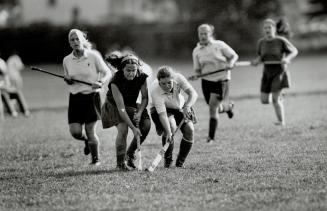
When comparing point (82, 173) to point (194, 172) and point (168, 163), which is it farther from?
point (194, 172)

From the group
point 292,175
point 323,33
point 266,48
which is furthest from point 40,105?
point 323,33

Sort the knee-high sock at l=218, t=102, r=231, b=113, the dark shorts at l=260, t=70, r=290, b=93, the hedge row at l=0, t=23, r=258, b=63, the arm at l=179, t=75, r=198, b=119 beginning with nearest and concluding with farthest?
1. the arm at l=179, t=75, r=198, b=119
2. the knee-high sock at l=218, t=102, r=231, b=113
3. the dark shorts at l=260, t=70, r=290, b=93
4. the hedge row at l=0, t=23, r=258, b=63

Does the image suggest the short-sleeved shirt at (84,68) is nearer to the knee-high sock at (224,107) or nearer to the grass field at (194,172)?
the grass field at (194,172)

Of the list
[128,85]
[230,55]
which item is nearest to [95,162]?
[128,85]

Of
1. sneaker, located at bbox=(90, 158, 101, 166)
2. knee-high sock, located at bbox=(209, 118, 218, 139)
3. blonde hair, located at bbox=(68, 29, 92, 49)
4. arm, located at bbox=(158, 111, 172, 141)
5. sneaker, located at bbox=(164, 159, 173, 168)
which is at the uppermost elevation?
blonde hair, located at bbox=(68, 29, 92, 49)

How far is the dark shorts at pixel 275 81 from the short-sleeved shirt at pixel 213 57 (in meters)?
1.67

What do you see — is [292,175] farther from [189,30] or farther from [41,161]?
[189,30]

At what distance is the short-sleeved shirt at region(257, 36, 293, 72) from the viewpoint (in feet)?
42.3

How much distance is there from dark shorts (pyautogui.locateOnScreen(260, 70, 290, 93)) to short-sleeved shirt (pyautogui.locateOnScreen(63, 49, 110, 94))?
4.53 m

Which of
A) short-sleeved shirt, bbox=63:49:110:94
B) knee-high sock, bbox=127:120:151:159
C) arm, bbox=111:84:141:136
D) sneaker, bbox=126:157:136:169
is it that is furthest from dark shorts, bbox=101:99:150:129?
short-sleeved shirt, bbox=63:49:110:94

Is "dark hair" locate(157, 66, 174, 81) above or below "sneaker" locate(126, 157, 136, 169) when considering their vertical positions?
above

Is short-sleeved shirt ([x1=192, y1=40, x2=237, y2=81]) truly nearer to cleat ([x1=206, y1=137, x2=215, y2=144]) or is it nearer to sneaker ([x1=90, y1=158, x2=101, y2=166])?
cleat ([x1=206, y1=137, x2=215, y2=144])

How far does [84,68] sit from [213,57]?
2.84m

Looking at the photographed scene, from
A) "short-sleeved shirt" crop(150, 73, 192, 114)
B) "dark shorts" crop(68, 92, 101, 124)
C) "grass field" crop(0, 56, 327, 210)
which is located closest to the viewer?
"grass field" crop(0, 56, 327, 210)
